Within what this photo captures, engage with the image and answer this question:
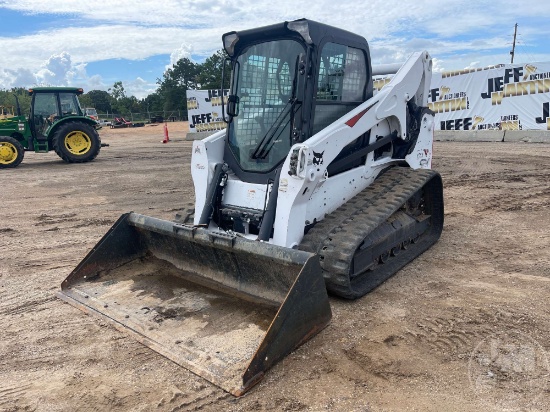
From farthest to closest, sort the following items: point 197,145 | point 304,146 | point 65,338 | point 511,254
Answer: point 511,254
point 197,145
point 304,146
point 65,338

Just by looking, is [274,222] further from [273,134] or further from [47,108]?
[47,108]

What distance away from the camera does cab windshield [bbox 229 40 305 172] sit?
4.41 metres

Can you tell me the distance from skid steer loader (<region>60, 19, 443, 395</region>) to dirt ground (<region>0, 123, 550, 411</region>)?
0.58ft

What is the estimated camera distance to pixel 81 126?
14570 millimetres

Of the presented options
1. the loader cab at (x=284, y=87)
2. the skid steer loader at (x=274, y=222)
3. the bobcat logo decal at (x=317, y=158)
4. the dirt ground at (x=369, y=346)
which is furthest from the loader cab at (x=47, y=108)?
the bobcat logo decal at (x=317, y=158)

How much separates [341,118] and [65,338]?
3016 millimetres

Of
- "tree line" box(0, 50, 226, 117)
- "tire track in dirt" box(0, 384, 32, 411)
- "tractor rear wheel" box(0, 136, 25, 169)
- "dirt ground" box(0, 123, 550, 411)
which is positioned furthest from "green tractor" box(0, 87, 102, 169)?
"tree line" box(0, 50, 226, 117)

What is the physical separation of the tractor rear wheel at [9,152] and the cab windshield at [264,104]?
37.6 feet

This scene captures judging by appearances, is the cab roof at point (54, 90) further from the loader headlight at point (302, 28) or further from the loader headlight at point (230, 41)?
the loader headlight at point (302, 28)

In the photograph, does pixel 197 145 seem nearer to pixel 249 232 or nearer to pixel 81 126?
pixel 249 232

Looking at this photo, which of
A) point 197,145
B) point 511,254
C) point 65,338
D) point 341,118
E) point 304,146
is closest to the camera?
point 65,338

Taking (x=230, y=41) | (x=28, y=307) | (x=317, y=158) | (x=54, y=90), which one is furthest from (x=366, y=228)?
(x=54, y=90)

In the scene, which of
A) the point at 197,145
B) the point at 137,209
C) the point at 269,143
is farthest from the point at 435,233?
the point at 137,209

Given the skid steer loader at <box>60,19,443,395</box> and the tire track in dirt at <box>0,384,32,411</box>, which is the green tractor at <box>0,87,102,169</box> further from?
the tire track in dirt at <box>0,384,32,411</box>
